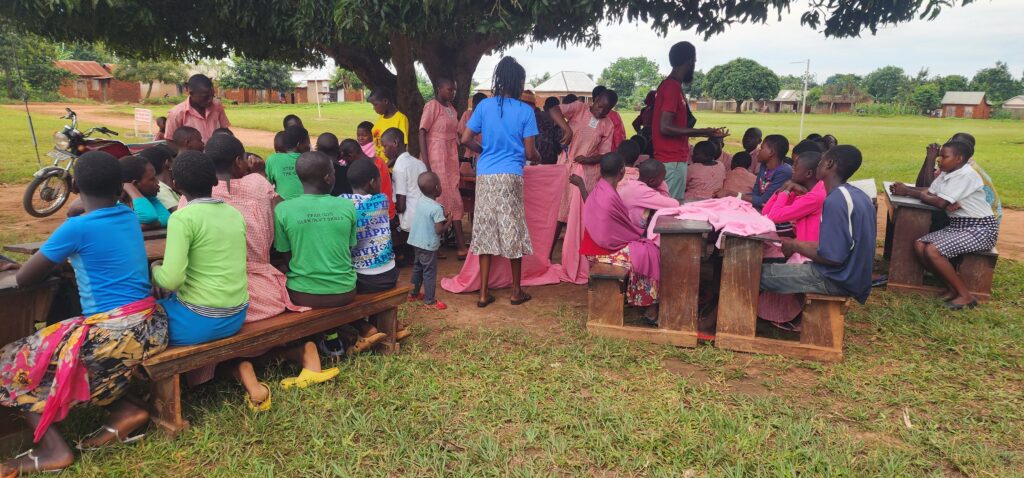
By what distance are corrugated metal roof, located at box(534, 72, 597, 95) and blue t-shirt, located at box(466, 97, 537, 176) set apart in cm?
3538

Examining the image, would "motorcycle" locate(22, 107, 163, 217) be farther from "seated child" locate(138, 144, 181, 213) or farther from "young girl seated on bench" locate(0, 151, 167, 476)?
"young girl seated on bench" locate(0, 151, 167, 476)

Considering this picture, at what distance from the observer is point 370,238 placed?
3916 mm

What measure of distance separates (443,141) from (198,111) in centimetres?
244

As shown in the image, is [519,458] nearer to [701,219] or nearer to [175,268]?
[175,268]

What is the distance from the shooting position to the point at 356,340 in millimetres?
3873

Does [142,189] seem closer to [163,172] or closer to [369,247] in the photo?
[163,172]

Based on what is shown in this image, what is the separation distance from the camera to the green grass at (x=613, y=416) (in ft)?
9.04

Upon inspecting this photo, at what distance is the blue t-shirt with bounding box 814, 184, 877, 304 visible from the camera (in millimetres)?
3734

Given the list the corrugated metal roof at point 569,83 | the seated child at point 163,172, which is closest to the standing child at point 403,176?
the seated child at point 163,172

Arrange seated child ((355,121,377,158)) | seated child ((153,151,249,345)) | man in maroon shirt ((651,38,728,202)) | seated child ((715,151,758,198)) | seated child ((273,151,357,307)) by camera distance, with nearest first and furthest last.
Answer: seated child ((153,151,249,345)) < seated child ((273,151,357,307)) < man in maroon shirt ((651,38,728,202)) < seated child ((715,151,758,198)) < seated child ((355,121,377,158))

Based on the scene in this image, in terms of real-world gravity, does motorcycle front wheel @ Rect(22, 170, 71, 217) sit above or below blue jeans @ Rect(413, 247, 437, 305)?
above

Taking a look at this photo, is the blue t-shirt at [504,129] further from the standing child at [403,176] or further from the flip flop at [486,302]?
the flip flop at [486,302]

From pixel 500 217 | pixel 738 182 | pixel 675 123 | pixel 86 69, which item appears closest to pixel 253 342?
pixel 500 217

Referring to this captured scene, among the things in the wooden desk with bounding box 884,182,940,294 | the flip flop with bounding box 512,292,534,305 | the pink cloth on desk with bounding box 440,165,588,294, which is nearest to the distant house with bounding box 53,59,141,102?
the pink cloth on desk with bounding box 440,165,588,294
